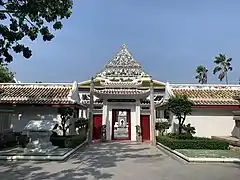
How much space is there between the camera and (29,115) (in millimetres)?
16328

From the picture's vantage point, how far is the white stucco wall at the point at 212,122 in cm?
1627

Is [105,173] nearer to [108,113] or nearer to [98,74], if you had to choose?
[108,113]

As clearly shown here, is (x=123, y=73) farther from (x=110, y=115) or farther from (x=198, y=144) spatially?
(x=198, y=144)

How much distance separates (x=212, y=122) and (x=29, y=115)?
11.2 metres

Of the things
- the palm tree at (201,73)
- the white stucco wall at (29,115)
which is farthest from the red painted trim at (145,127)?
the palm tree at (201,73)

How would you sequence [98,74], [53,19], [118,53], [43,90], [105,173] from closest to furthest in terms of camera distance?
[53,19] → [105,173] → [43,90] → [98,74] → [118,53]

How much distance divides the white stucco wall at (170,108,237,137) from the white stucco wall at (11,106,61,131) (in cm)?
769

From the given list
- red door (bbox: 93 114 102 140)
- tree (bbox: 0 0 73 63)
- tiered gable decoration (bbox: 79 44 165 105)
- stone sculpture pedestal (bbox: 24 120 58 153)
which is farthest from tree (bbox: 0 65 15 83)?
tree (bbox: 0 0 73 63)

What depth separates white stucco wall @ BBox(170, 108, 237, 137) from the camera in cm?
1627

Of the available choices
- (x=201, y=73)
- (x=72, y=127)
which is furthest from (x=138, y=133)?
(x=201, y=73)

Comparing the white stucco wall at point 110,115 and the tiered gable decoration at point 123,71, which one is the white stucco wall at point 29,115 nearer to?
the white stucco wall at point 110,115

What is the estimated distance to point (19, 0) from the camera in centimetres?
664

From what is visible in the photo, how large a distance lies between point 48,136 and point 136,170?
5.46 metres

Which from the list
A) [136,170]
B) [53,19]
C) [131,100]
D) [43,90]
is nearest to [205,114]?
[131,100]
